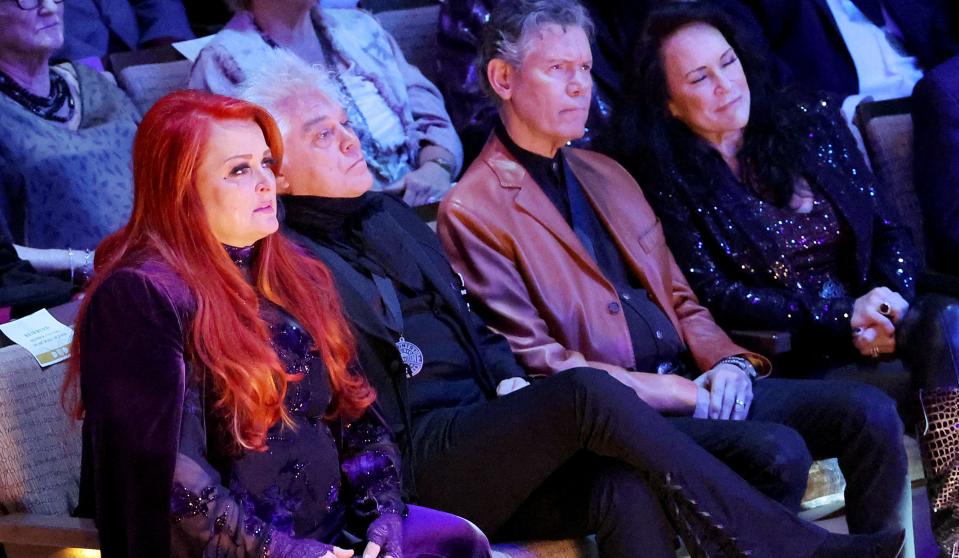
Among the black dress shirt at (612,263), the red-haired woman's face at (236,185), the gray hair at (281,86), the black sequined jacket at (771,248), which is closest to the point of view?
the red-haired woman's face at (236,185)

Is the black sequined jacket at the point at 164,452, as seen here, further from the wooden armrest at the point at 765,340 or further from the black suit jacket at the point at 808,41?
the black suit jacket at the point at 808,41

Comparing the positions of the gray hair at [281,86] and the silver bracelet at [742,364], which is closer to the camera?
the gray hair at [281,86]

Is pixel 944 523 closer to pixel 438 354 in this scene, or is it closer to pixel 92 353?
pixel 438 354

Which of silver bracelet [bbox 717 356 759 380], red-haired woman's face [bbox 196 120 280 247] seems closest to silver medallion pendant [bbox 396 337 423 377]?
red-haired woman's face [bbox 196 120 280 247]

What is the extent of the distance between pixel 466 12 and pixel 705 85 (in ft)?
2.68

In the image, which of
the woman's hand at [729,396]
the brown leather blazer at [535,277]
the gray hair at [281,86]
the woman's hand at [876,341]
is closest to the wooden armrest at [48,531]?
the gray hair at [281,86]

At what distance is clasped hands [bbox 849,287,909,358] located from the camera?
280 cm

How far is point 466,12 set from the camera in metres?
3.56

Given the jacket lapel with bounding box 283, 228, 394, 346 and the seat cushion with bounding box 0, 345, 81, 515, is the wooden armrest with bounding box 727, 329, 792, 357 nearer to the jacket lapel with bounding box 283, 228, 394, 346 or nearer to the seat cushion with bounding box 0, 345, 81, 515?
the jacket lapel with bounding box 283, 228, 394, 346

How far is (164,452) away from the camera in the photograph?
1778 millimetres

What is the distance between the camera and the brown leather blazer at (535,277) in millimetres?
2637

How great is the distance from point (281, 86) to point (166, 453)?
83 cm

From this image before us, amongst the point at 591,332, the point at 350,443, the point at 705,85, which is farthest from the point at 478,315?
the point at 705,85

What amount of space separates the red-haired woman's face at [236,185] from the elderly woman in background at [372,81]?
1.24 m
